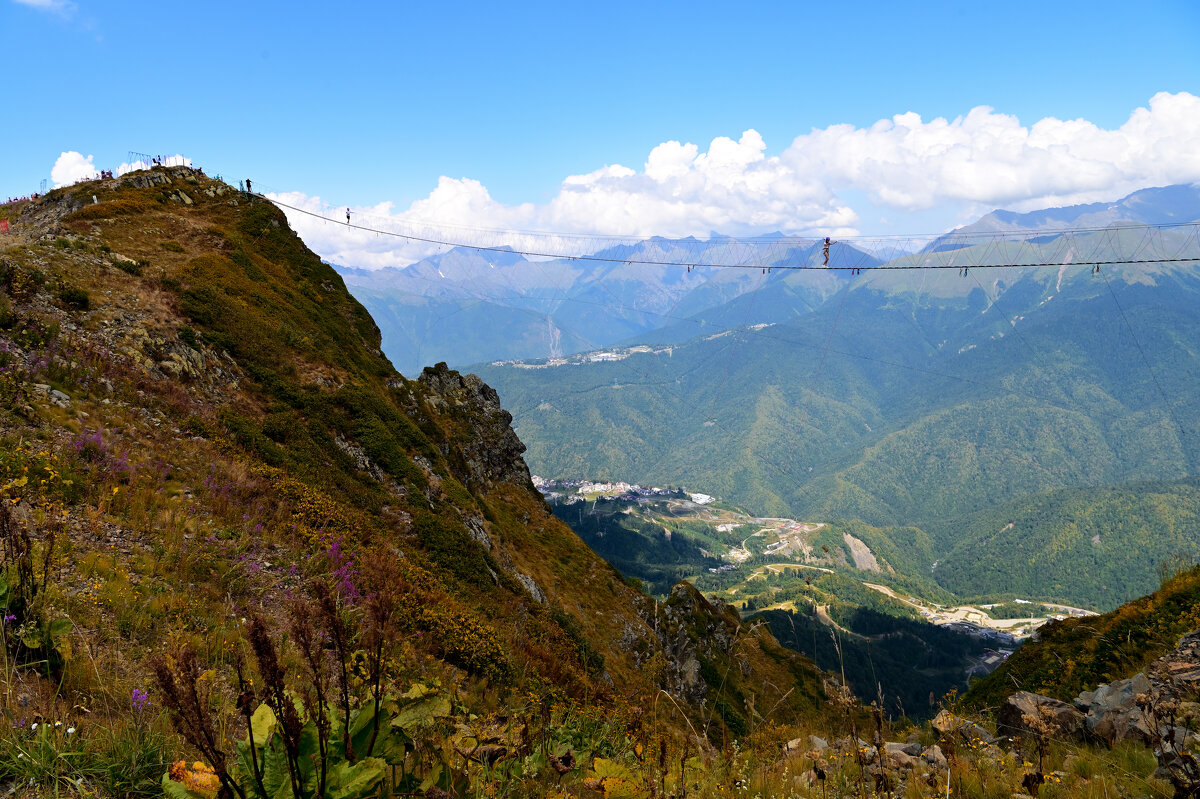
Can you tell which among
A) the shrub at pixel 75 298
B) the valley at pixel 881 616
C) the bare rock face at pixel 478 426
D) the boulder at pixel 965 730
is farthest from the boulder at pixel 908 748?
the valley at pixel 881 616

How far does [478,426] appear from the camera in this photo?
3419 cm

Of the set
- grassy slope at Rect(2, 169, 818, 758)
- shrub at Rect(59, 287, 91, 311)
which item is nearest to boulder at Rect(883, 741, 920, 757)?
grassy slope at Rect(2, 169, 818, 758)

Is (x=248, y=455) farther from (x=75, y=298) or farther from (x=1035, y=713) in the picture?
(x=1035, y=713)

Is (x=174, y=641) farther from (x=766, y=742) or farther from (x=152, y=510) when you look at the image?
(x=766, y=742)

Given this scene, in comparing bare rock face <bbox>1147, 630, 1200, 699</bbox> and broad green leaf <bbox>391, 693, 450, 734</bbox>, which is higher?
broad green leaf <bbox>391, 693, 450, 734</bbox>

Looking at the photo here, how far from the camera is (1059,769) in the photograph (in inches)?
250

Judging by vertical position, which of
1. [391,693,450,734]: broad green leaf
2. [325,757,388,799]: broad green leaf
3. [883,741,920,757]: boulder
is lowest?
[883,741,920,757]: boulder

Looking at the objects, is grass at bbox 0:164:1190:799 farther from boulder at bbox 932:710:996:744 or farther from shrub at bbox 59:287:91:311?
boulder at bbox 932:710:996:744

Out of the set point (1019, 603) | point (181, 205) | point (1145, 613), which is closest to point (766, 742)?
point (1145, 613)

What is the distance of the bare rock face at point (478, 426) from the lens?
3194 centimetres

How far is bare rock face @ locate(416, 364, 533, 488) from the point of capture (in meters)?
31.9

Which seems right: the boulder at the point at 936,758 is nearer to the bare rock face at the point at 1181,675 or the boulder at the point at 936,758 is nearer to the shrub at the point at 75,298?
the bare rock face at the point at 1181,675

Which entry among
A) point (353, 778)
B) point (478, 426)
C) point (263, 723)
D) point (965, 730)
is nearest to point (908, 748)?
point (965, 730)

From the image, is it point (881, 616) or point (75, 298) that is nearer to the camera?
point (75, 298)
